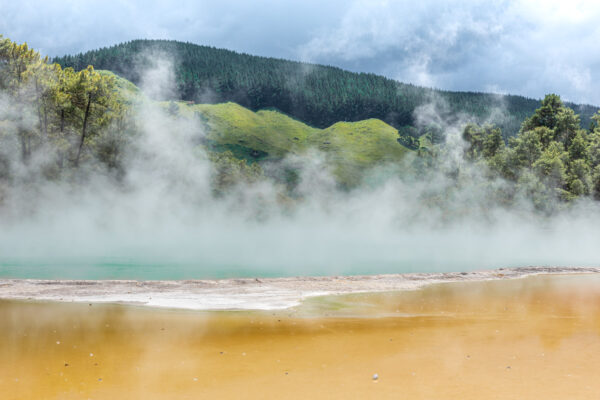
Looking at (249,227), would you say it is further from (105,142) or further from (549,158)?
(549,158)

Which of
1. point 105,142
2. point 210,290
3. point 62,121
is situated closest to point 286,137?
point 105,142

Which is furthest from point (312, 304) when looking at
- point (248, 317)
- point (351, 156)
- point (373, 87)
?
point (373, 87)

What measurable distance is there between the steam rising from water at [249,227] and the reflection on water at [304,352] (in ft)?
36.3

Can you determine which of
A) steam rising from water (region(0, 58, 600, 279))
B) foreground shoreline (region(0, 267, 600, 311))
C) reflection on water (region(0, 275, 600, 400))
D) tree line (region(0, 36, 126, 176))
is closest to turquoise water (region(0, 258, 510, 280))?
steam rising from water (region(0, 58, 600, 279))

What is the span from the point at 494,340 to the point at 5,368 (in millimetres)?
8346

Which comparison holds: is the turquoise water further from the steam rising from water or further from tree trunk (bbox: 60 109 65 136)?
tree trunk (bbox: 60 109 65 136)

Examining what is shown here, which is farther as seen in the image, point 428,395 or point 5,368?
point 5,368

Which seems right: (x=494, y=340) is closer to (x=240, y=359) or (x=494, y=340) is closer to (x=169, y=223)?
(x=240, y=359)

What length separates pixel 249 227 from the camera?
78688 millimetres

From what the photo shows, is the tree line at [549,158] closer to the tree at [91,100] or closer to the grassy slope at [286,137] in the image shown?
the tree at [91,100]

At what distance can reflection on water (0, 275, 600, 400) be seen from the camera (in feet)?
22.1

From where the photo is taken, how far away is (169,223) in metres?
66.6

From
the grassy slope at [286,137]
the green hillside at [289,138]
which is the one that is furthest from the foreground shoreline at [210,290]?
the grassy slope at [286,137]

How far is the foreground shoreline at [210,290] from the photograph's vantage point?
13574mm
